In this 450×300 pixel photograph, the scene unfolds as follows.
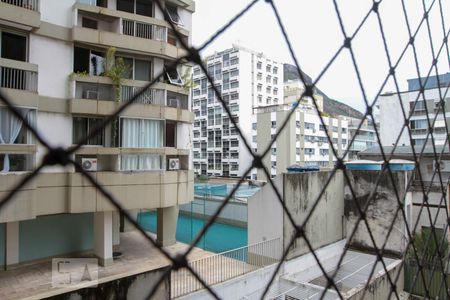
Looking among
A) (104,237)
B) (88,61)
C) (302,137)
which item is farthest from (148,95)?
(302,137)

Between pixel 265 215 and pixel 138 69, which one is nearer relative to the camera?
pixel 138 69

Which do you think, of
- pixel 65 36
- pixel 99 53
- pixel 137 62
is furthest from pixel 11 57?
pixel 137 62

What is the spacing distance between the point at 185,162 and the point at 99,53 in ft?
6.70

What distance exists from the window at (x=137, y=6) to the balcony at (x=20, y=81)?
156cm

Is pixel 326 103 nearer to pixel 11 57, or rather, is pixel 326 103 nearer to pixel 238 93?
pixel 238 93

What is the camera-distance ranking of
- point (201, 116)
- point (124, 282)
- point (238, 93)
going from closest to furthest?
point (124, 282) < point (238, 93) < point (201, 116)

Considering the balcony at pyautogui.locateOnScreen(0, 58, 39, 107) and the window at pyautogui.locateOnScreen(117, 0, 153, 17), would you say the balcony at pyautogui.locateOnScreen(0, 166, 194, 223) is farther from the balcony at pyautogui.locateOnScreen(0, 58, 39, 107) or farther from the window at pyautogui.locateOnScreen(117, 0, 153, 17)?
the window at pyautogui.locateOnScreen(117, 0, 153, 17)

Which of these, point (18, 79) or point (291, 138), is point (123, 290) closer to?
point (18, 79)

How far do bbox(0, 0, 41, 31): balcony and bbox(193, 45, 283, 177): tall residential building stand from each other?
1309cm

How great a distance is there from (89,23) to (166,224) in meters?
3.31

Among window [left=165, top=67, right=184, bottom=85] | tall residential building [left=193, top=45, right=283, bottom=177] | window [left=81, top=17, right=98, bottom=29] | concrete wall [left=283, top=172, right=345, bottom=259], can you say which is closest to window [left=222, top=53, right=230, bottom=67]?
tall residential building [left=193, top=45, right=283, bottom=177]

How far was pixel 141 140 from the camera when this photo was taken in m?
4.88

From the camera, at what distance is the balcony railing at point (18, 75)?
3.99m

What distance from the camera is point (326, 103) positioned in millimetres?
28969
